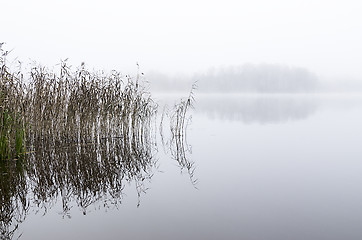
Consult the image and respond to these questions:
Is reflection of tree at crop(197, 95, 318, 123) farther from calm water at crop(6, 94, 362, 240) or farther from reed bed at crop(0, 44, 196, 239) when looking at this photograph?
calm water at crop(6, 94, 362, 240)

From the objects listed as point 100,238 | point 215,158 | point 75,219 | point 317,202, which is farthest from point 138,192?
point 215,158

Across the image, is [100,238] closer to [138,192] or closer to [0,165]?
[138,192]

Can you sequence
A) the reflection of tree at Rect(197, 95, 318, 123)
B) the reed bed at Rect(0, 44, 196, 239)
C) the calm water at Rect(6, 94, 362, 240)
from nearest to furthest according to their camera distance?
the calm water at Rect(6, 94, 362, 240) → the reed bed at Rect(0, 44, 196, 239) → the reflection of tree at Rect(197, 95, 318, 123)

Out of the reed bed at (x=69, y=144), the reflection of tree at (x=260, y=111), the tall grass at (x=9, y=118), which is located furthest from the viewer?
the reflection of tree at (x=260, y=111)

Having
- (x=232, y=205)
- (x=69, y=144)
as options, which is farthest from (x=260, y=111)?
(x=232, y=205)

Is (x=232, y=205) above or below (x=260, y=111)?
below

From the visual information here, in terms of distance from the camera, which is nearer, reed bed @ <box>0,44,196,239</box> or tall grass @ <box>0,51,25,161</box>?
reed bed @ <box>0,44,196,239</box>

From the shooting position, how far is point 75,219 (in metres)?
3.27

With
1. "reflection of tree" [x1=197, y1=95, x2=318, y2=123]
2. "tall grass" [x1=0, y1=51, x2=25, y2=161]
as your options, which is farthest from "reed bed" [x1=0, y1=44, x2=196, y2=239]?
"reflection of tree" [x1=197, y1=95, x2=318, y2=123]

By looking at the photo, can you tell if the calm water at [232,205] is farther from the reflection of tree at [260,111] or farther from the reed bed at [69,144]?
the reflection of tree at [260,111]

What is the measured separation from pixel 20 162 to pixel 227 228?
3.59 m

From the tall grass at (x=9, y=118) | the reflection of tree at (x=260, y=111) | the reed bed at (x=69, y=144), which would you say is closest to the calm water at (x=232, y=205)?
the reed bed at (x=69, y=144)

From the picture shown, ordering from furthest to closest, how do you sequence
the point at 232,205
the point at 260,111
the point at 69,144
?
the point at 260,111 → the point at 69,144 → the point at 232,205

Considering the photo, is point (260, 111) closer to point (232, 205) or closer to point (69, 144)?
point (69, 144)
